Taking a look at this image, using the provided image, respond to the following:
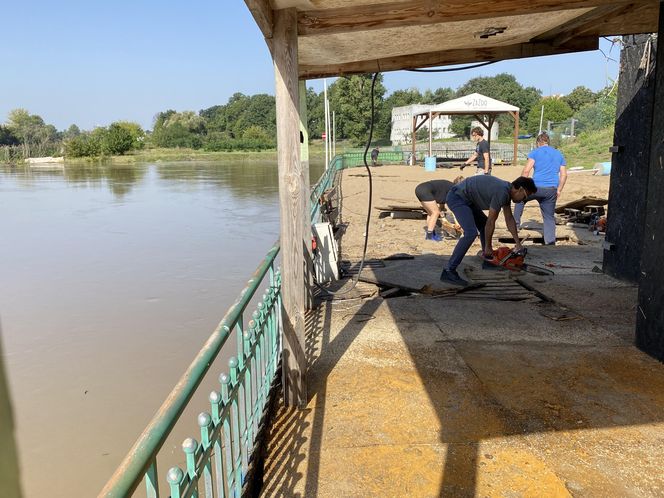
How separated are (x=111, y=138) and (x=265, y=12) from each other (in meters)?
80.5

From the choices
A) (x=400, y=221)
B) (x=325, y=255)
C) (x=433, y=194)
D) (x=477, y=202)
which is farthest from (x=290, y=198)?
(x=400, y=221)

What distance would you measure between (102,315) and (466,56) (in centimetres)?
651

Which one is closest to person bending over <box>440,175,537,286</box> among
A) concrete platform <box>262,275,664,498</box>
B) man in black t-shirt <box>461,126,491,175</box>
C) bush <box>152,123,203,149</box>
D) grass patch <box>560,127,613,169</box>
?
concrete platform <box>262,275,664,498</box>

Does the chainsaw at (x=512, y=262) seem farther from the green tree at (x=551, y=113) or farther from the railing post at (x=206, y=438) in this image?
the green tree at (x=551, y=113)

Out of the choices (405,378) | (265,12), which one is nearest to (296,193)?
(265,12)

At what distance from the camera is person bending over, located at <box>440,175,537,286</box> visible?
6.20 m

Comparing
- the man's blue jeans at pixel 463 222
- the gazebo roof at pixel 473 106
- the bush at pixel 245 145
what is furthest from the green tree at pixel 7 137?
the man's blue jeans at pixel 463 222

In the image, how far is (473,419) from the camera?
331 centimetres

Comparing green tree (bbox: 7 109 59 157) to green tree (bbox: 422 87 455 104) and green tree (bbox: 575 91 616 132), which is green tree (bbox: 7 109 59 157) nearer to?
green tree (bbox: 422 87 455 104)

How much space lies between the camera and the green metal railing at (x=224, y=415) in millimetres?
1515

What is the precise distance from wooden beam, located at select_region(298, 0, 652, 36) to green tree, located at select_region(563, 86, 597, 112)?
83820 mm

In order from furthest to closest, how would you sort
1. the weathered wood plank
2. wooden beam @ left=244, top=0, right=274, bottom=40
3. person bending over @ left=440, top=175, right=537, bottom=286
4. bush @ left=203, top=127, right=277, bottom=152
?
bush @ left=203, top=127, right=277, bottom=152
person bending over @ left=440, top=175, right=537, bottom=286
the weathered wood plank
wooden beam @ left=244, top=0, right=274, bottom=40

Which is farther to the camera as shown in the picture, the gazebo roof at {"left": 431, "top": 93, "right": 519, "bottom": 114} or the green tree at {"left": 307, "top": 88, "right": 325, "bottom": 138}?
the green tree at {"left": 307, "top": 88, "right": 325, "bottom": 138}

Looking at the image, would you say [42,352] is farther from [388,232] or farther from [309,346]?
[388,232]
